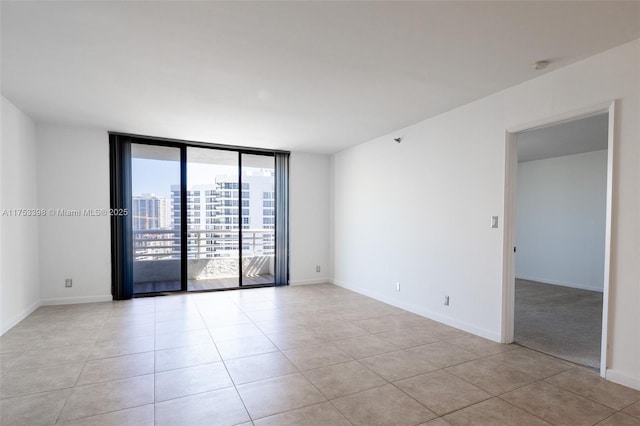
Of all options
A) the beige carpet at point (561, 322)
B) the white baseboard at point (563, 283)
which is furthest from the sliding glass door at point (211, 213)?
the white baseboard at point (563, 283)

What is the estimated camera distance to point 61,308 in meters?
4.58

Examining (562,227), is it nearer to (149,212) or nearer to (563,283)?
(563,283)

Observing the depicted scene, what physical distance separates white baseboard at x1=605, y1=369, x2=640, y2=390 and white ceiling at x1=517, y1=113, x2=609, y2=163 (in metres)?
2.70

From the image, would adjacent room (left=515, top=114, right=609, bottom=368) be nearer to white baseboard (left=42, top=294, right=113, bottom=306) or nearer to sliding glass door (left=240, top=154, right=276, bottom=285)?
sliding glass door (left=240, top=154, right=276, bottom=285)

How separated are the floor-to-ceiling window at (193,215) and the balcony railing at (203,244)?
15 millimetres

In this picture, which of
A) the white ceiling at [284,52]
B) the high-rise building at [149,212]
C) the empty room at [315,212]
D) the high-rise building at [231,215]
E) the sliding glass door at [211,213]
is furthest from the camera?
the high-rise building at [231,215]

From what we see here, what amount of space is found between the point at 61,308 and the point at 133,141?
2.65m

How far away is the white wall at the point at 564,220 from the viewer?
19.9ft

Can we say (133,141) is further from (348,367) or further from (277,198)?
(348,367)

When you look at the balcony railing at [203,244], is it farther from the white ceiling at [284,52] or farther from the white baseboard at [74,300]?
the white ceiling at [284,52]

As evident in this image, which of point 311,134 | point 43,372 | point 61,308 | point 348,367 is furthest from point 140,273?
point 348,367

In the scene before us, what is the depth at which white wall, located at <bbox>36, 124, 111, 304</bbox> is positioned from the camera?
4715 millimetres

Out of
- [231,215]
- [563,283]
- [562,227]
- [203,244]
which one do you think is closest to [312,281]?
[231,215]

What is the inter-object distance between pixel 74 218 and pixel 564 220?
28.5ft
